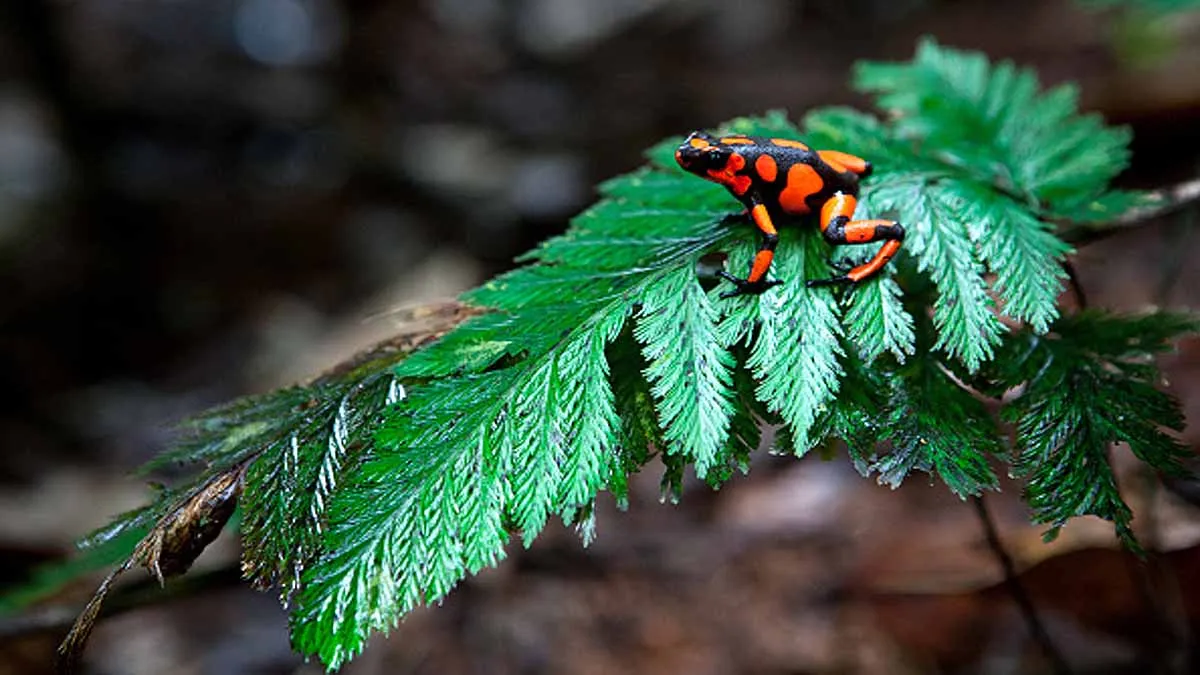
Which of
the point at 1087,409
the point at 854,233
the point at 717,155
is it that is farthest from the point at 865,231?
the point at 1087,409

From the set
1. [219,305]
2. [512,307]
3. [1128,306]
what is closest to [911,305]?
[512,307]

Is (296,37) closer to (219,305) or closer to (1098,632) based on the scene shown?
(219,305)

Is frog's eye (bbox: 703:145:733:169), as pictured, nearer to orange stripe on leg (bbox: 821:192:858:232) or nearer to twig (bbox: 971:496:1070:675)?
orange stripe on leg (bbox: 821:192:858:232)

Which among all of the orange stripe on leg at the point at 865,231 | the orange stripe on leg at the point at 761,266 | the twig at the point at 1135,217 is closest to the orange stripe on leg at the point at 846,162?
the orange stripe on leg at the point at 865,231

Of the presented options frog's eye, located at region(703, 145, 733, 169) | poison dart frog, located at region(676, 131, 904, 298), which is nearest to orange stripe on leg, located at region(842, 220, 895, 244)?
poison dart frog, located at region(676, 131, 904, 298)

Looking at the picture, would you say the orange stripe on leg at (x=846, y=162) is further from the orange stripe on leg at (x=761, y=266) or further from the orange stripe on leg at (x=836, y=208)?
the orange stripe on leg at (x=761, y=266)

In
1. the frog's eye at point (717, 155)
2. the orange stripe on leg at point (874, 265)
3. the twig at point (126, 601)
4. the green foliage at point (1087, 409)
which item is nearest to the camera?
the green foliage at point (1087, 409)

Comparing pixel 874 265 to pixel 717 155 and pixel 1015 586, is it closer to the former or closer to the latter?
pixel 717 155
